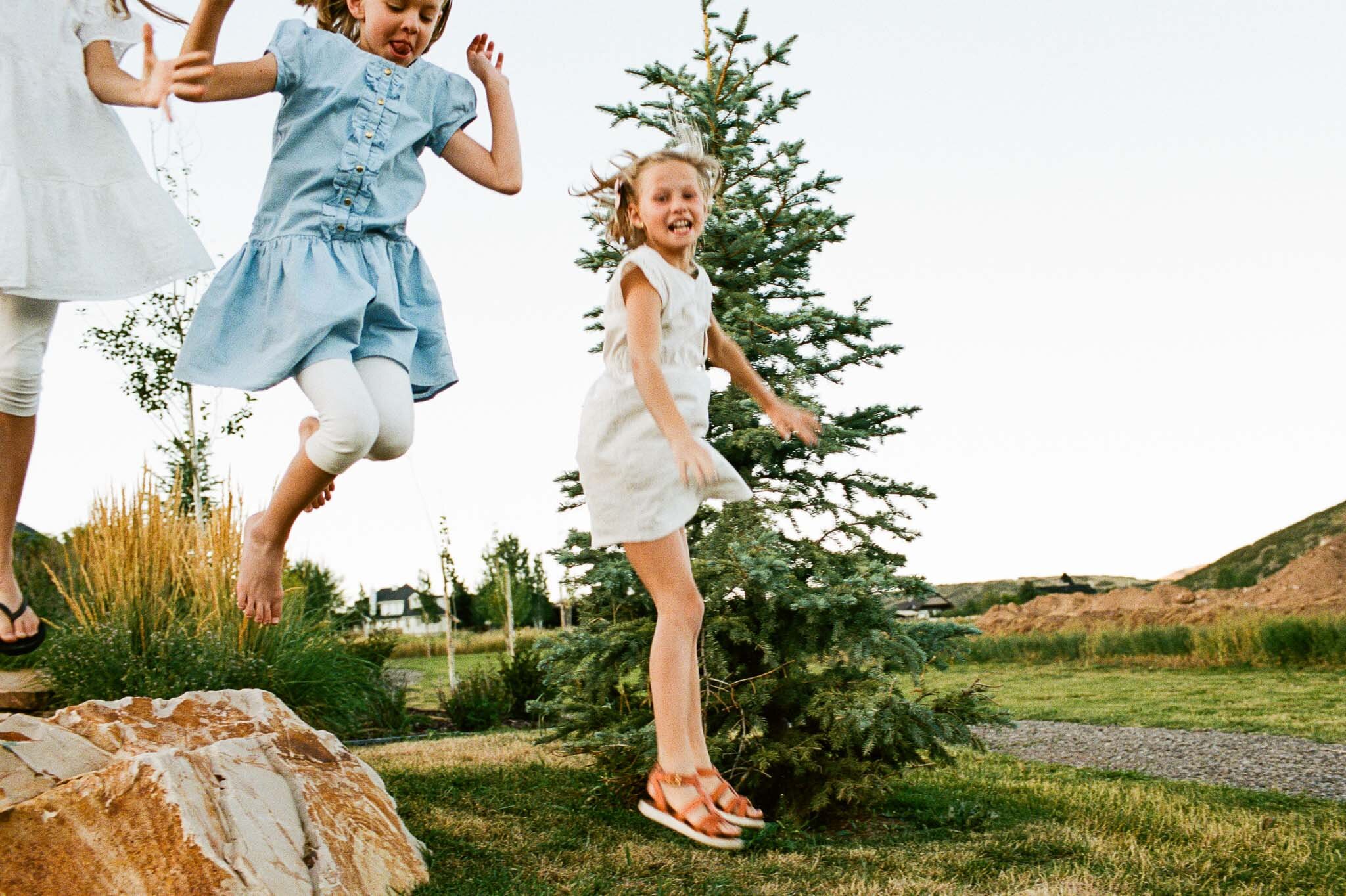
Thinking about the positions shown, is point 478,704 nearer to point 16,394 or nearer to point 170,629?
point 170,629

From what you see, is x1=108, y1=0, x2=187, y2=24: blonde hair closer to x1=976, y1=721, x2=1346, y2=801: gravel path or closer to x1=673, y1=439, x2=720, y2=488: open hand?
x1=673, y1=439, x2=720, y2=488: open hand

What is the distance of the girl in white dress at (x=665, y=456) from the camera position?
2492mm

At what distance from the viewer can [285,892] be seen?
297 cm

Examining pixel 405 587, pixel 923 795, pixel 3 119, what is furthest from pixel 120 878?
pixel 405 587

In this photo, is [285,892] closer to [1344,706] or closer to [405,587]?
[1344,706]

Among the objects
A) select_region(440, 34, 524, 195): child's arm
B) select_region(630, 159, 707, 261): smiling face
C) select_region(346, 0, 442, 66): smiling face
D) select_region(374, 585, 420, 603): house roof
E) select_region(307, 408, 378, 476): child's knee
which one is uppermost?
select_region(374, 585, 420, 603): house roof

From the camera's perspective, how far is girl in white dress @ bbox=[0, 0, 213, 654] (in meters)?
2.54

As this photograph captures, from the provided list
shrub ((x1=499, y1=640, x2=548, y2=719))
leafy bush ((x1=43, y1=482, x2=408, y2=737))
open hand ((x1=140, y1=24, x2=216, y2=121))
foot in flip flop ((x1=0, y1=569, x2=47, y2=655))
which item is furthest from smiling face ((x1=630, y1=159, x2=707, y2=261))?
shrub ((x1=499, y1=640, x2=548, y2=719))

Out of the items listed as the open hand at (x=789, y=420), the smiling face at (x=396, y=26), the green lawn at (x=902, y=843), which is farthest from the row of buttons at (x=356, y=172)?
the green lawn at (x=902, y=843)

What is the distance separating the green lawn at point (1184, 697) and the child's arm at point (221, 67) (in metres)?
6.89

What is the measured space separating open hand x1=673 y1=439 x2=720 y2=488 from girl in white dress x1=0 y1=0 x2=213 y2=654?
1280mm

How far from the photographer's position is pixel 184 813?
293 cm

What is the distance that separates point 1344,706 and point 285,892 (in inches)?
363

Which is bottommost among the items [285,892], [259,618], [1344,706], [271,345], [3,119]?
[1344,706]
